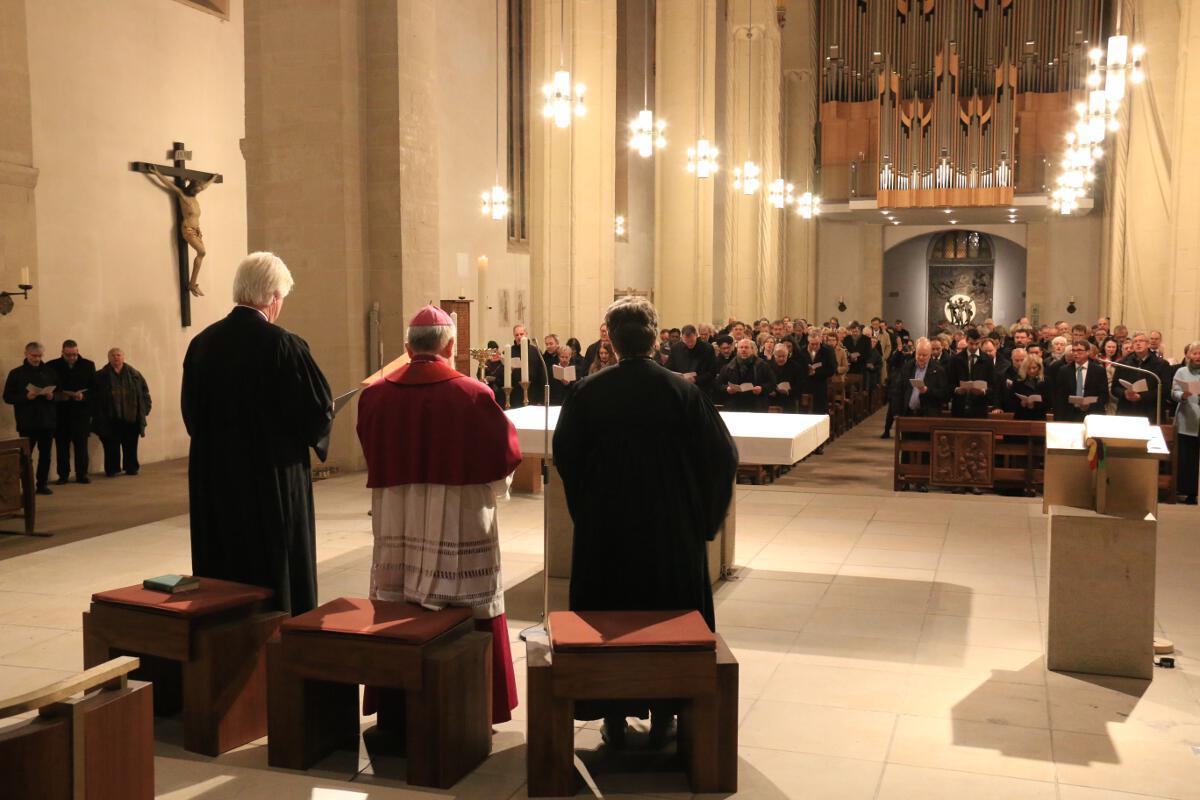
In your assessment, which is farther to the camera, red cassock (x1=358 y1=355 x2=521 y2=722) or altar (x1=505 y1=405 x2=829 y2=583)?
altar (x1=505 y1=405 x2=829 y2=583)

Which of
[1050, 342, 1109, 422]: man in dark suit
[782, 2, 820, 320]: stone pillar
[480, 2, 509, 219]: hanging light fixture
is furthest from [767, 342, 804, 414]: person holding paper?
[782, 2, 820, 320]: stone pillar

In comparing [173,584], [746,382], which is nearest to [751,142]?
[746,382]

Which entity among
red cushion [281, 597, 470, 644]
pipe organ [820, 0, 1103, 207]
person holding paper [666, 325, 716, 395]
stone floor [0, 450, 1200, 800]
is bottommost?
stone floor [0, 450, 1200, 800]

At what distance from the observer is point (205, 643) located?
4.21m

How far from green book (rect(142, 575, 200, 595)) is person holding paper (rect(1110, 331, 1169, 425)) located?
8787mm

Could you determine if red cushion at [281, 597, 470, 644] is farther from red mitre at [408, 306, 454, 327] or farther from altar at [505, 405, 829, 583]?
altar at [505, 405, 829, 583]

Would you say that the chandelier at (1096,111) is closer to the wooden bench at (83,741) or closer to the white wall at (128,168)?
the white wall at (128,168)

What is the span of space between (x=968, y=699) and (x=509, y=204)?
15983 mm

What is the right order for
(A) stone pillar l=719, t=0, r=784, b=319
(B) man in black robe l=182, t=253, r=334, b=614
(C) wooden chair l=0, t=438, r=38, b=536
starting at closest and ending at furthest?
(B) man in black robe l=182, t=253, r=334, b=614 → (C) wooden chair l=0, t=438, r=38, b=536 → (A) stone pillar l=719, t=0, r=784, b=319

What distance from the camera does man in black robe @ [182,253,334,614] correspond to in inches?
182

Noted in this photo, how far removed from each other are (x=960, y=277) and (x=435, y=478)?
30799 millimetres

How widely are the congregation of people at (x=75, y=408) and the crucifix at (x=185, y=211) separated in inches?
54.5

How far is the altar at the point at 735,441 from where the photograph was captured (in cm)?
637

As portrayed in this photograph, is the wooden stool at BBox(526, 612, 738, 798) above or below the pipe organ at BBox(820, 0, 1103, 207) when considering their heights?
below
